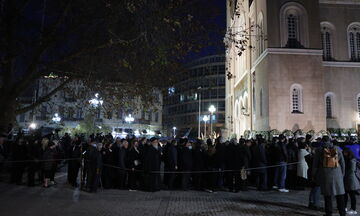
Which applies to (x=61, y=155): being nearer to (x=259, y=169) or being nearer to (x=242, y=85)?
(x=259, y=169)

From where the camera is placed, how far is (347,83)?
34625 mm

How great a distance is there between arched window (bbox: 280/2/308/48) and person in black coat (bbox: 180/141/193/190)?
22.5 m

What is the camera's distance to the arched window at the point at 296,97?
103ft

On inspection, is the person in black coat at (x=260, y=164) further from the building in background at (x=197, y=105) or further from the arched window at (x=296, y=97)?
the building in background at (x=197, y=105)

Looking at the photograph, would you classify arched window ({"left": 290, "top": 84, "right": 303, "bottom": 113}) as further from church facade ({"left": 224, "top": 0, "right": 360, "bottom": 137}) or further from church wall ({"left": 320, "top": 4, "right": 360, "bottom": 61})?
church wall ({"left": 320, "top": 4, "right": 360, "bottom": 61})

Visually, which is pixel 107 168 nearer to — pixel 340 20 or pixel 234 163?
pixel 234 163

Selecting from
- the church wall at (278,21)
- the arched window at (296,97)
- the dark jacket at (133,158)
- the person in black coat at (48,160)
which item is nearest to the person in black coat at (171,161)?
the dark jacket at (133,158)

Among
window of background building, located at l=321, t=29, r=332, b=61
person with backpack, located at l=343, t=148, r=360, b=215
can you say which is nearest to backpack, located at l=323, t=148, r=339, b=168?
person with backpack, located at l=343, t=148, r=360, b=215

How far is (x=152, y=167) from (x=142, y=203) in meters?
2.58

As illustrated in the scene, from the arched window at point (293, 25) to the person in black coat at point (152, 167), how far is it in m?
23.4

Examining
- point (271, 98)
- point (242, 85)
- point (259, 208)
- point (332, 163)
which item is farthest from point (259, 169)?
point (242, 85)

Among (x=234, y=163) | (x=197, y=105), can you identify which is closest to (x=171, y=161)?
(x=234, y=163)

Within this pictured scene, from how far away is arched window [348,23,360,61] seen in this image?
35406 millimetres

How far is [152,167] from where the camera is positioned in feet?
41.1
